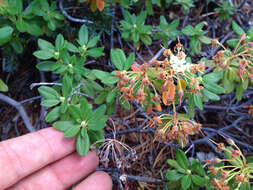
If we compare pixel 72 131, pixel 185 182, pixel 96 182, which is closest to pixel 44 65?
pixel 72 131

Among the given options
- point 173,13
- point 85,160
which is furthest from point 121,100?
point 173,13

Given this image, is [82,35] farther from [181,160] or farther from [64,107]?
[181,160]

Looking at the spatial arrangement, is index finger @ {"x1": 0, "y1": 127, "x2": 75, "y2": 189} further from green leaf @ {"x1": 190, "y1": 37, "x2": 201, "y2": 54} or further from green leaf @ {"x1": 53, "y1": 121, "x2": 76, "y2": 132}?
green leaf @ {"x1": 190, "y1": 37, "x2": 201, "y2": 54}

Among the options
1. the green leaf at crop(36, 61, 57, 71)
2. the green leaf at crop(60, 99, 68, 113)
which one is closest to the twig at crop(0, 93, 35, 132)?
the green leaf at crop(36, 61, 57, 71)

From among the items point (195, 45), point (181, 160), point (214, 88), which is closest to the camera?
point (214, 88)

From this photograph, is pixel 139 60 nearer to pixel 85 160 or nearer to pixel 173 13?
pixel 173 13

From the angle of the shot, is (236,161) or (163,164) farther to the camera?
(163,164)
